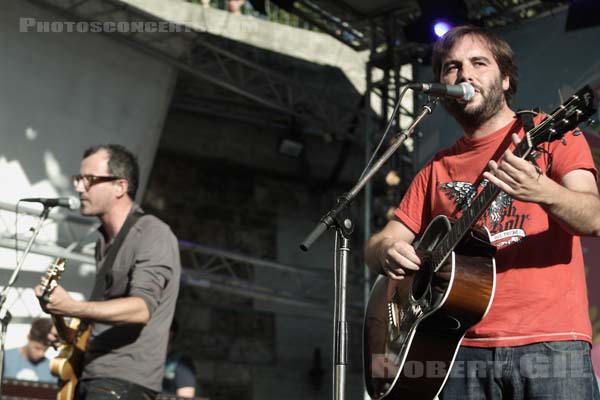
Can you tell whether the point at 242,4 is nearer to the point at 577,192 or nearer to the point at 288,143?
the point at 288,143

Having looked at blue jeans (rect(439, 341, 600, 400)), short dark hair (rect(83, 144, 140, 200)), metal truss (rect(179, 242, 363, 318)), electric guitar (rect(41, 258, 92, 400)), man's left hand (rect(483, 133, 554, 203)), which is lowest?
blue jeans (rect(439, 341, 600, 400))

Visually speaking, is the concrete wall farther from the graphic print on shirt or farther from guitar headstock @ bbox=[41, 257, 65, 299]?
the graphic print on shirt

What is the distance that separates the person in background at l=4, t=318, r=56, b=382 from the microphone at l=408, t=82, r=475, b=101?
191 inches

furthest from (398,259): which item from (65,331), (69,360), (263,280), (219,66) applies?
(263,280)

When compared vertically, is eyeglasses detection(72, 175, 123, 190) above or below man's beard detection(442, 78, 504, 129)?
above

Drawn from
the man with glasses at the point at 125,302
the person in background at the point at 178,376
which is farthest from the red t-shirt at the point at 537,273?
the person in background at the point at 178,376

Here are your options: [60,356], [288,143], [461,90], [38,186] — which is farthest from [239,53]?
[461,90]

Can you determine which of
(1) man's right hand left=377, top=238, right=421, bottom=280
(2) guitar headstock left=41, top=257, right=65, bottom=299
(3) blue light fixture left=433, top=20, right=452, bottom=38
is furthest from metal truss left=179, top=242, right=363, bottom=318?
(1) man's right hand left=377, top=238, right=421, bottom=280

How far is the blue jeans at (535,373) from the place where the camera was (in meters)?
2.30

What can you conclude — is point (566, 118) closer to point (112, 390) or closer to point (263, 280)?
point (112, 390)

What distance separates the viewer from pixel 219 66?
8.41 meters

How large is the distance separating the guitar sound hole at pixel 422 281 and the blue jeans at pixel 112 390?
1.35 meters

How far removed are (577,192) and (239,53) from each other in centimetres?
657

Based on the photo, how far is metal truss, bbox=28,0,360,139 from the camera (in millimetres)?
7324
